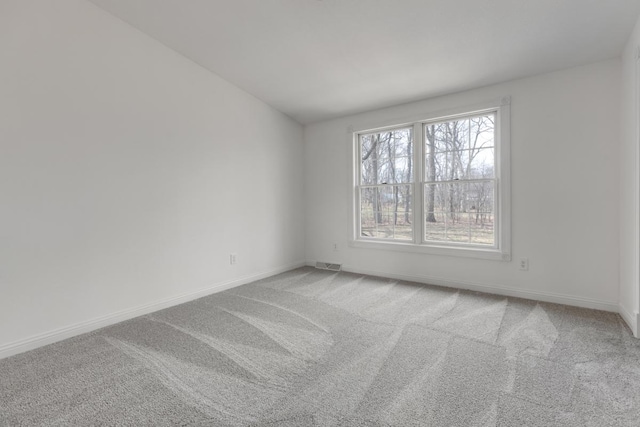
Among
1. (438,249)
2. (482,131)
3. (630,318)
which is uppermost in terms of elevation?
(482,131)

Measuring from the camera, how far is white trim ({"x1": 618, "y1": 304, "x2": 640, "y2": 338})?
88.4 inches

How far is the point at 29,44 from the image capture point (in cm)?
222

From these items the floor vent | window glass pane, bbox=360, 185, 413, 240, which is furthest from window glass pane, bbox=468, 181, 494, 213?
the floor vent

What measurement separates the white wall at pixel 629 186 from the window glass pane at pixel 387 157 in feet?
6.54

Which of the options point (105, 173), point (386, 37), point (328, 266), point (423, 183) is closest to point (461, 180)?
point (423, 183)

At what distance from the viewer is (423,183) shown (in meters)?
3.86

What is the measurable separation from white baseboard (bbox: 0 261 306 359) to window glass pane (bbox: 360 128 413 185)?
2.35 metres

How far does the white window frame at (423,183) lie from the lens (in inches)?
128

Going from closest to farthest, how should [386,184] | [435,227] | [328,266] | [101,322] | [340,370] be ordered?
[340,370] → [101,322] → [435,227] → [386,184] → [328,266]

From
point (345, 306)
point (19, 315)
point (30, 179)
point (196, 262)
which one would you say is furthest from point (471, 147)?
point (19, 315)

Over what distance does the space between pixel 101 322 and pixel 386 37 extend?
354 cm

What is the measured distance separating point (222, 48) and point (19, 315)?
286cm

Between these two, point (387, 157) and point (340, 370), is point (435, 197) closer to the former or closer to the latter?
point (387, 157)

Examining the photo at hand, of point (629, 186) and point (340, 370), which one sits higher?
point (629, 186)
